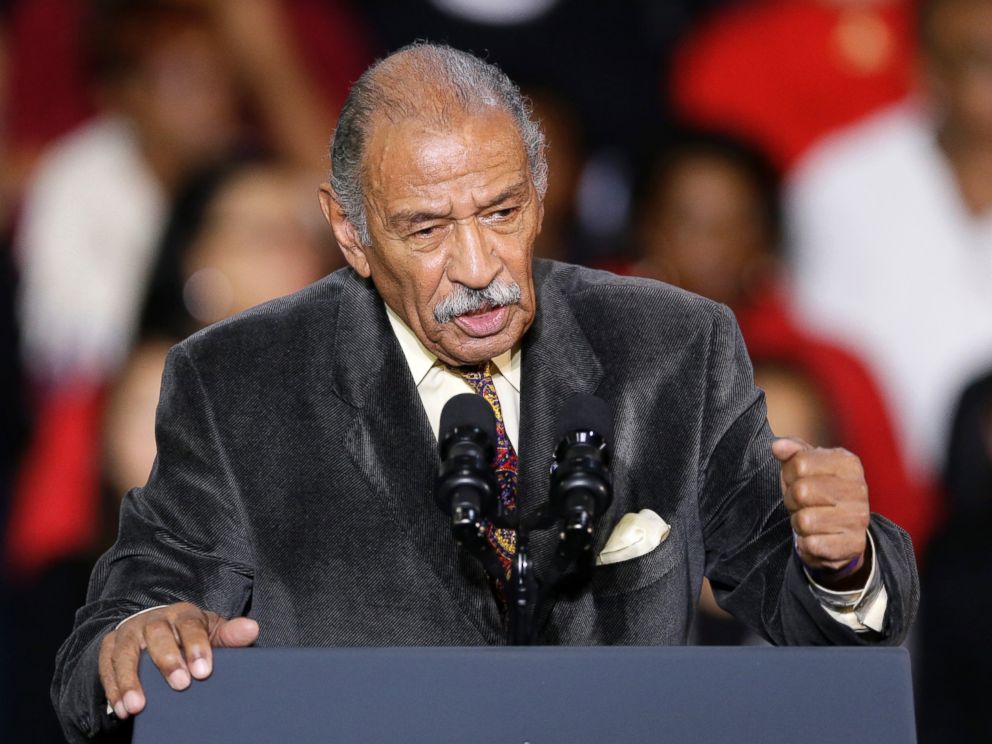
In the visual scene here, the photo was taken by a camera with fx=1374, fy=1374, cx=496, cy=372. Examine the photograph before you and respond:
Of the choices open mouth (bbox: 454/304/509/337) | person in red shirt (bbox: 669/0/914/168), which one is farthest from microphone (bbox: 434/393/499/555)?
person in red shirt (bbox: 669/0/914/168)

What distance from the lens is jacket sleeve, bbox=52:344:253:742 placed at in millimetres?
2117

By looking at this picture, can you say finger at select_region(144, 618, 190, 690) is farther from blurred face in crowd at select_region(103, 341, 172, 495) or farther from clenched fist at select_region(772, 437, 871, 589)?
blurred face in crowd at select_region(103, 341, 172, 495)

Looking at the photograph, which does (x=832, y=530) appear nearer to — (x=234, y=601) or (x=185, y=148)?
(x=234, y=601)

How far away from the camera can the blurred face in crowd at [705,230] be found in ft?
15.6

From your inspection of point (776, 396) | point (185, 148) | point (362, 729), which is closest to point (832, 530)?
point (362, 729)

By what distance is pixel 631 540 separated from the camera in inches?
84.4

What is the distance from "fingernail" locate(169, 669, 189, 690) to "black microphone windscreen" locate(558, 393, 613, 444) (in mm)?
532

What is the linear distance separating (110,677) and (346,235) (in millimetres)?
906

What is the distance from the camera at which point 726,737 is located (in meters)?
1.55

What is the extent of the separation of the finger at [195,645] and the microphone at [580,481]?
0.44 m

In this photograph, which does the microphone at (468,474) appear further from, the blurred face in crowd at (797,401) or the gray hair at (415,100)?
the blurred face in crowd at (797,401)

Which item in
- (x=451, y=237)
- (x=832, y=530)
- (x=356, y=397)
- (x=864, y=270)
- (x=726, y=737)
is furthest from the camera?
(x=864, y=270)

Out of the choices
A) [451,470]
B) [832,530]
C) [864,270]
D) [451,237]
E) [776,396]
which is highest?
[451,237]

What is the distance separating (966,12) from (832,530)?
346 cm
